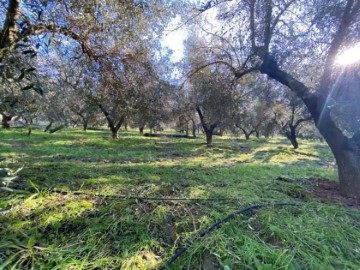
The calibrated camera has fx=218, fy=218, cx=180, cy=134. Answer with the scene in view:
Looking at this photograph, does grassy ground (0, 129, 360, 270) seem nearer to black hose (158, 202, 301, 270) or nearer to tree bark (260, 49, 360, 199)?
black hose (158, 202, 301, 270)

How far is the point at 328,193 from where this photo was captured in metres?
4.12

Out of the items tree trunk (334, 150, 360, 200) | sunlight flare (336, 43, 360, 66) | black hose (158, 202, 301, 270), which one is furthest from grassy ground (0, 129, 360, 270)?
sunlight flare (336, 43, 360, 66)

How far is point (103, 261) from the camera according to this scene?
182 centimetres

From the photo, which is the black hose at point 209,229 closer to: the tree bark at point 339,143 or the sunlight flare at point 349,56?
the tree bark at point 339,143

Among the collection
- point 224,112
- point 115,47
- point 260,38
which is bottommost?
point 224,112

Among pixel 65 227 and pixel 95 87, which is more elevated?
pixel 95 87

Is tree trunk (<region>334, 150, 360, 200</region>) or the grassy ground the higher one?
tree trunk (<region>334, 150, 360, 200</region>)

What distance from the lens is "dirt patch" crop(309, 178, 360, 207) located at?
142 inches

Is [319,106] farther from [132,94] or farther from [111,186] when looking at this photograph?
[111,186]

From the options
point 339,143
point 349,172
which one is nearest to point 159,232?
point 349,172

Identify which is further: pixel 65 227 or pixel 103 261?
pixel 65 227

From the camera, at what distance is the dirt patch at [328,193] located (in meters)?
3.62

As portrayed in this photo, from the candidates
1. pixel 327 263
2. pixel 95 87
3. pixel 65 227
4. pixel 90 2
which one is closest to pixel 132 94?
pixel 95 87

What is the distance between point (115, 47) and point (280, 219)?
13.0 feet
